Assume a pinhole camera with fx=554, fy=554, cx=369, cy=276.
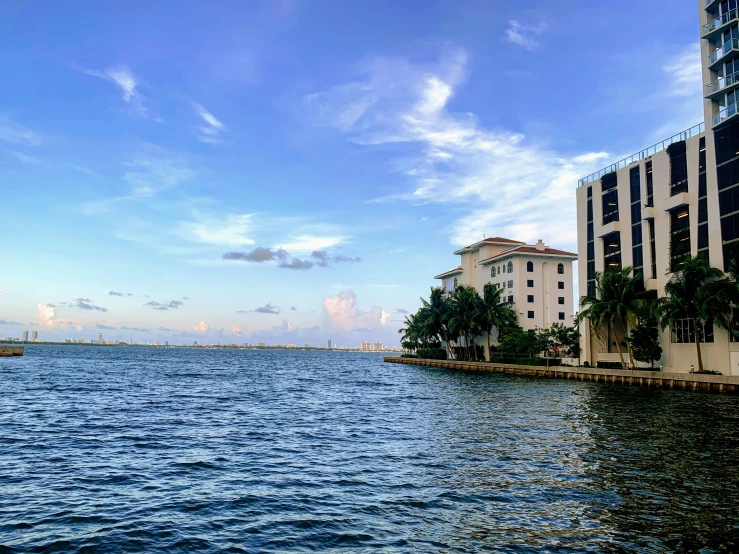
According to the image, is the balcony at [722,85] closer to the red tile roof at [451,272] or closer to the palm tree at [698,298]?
the palm tree at [698,298]

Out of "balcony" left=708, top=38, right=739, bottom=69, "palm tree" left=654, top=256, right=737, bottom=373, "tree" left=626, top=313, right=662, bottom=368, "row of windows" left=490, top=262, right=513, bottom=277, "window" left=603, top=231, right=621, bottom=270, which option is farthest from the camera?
"row of windows" left=490, top=262, right=513, bottom=277

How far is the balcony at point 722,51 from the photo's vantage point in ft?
182

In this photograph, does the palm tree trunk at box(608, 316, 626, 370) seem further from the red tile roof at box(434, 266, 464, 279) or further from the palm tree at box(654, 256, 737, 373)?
the red tile roof at box(434, 266, 464, 279)

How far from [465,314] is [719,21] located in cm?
6036

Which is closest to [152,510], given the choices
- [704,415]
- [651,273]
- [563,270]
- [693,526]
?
[693,526]

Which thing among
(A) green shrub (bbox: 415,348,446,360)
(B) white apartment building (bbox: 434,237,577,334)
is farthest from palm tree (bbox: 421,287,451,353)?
(B) white apartment building (bbox: 434,237,577,334)

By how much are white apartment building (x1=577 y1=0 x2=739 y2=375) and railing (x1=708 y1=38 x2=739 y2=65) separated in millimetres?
119

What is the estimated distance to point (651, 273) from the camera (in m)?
65.8

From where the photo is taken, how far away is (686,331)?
197ft

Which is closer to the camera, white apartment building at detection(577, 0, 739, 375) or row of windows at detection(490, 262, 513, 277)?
white apartment building at detection(577, 0, 739, 375)

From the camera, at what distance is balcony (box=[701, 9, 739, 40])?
5622 centimetres

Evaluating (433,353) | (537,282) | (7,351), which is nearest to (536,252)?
(537,282)

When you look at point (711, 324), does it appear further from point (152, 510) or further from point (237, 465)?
point (152, 510)

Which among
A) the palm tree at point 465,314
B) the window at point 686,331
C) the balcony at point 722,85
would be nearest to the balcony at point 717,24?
the balcony at point 722,85
